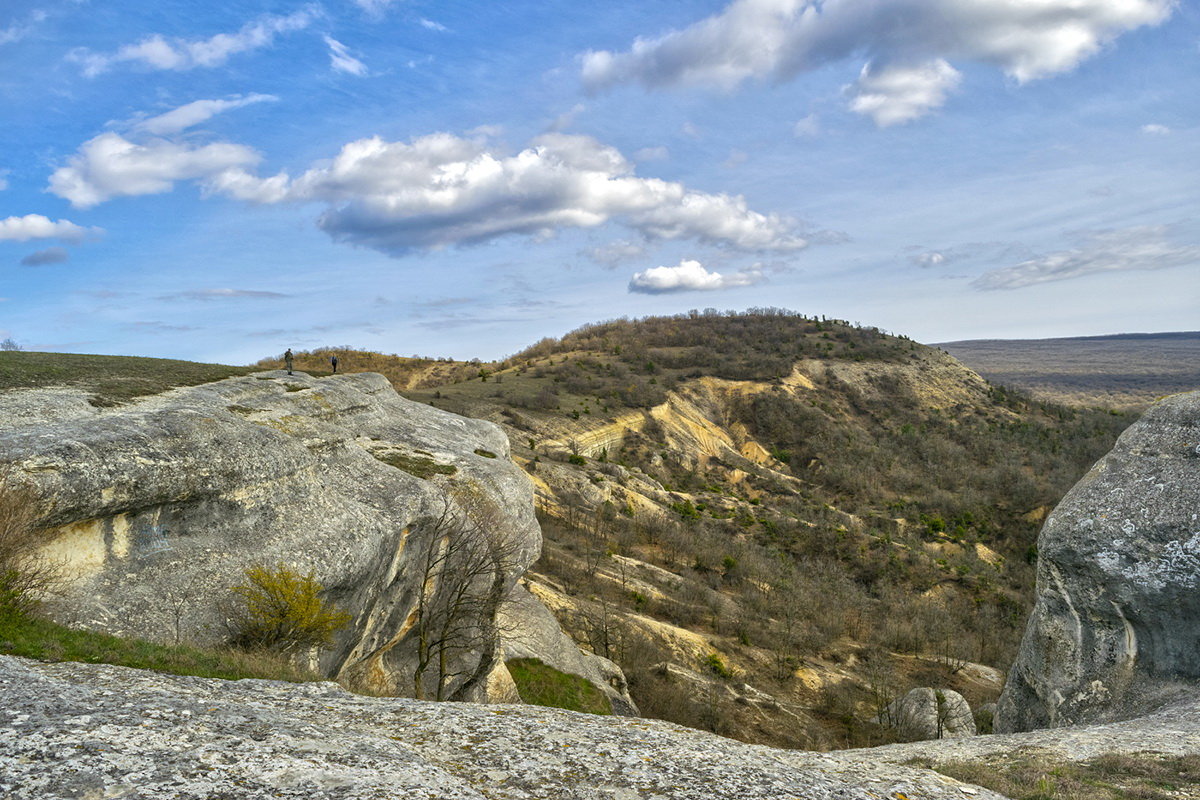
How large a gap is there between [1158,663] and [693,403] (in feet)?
203

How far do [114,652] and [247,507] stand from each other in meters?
5.18

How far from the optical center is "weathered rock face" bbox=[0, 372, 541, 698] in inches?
570

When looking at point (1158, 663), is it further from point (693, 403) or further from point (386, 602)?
point (693, 403)

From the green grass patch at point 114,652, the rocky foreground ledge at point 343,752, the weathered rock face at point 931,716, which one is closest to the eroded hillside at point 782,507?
the weathered rock face at point 931,716

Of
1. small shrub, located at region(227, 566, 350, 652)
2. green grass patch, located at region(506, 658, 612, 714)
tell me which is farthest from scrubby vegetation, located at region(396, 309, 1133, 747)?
small shrub, located at region(227, 566, 350, 652)

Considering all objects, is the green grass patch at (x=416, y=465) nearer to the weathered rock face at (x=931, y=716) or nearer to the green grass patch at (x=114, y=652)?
the green grass patch at (x=114, y=652)

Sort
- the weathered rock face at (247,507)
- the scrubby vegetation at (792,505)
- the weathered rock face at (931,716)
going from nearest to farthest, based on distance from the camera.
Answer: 1. the weathered rock face at (247,507)
2. the weathered rock face at (931,716)
3. the scrubby vegetation at (792,505)

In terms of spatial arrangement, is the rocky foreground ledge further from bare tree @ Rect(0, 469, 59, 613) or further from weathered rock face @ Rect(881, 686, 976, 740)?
weathered rock face @ Rect(881, 686, 976, 740)

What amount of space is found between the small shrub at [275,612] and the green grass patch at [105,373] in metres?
7.13

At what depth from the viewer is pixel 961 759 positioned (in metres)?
13.1

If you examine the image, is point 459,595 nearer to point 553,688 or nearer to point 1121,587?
point 553,688

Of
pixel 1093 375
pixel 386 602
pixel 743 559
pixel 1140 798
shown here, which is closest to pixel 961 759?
pixel 1140 798

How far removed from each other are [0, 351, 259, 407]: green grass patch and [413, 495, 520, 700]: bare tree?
30.2 ft

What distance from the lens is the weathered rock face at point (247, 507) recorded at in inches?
570
